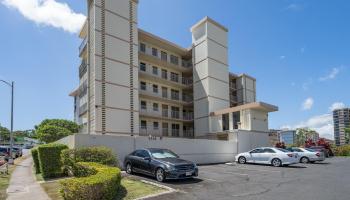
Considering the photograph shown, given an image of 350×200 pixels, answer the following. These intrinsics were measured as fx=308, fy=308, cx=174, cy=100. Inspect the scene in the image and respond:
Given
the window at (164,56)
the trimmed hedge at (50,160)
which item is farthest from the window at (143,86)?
the trimmed hedge at (50,160)

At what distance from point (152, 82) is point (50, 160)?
897 inches

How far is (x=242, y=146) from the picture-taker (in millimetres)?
32812

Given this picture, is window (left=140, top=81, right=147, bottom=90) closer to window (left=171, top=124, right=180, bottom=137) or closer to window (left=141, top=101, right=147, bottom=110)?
window (left=141, top=101, right=147, bottom=110)

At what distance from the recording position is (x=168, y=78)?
134 feet

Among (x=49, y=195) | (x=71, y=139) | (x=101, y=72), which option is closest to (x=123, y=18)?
(x=101, y=72)

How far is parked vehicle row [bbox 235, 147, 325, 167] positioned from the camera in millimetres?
22562

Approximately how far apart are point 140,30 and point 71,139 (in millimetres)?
20730

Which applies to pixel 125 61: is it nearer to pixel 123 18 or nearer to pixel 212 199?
pixel 123 18

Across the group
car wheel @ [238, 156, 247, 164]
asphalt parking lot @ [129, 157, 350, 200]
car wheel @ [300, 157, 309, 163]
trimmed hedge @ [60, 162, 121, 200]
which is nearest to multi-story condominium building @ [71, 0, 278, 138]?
car wheel @ [300, 157, 309, 163]

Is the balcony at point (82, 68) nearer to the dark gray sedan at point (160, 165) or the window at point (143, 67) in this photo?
the window at point (143, 67)

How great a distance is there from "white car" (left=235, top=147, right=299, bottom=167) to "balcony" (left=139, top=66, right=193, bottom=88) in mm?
16602

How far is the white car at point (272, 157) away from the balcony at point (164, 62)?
704 inches

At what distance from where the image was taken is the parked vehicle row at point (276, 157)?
22562mm

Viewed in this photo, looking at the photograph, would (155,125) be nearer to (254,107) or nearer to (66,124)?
(254,107)
